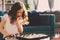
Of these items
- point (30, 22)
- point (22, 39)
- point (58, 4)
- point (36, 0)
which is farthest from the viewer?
point (58, 4)

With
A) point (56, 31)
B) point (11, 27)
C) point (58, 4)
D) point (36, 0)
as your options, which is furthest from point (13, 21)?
point (58, 4)

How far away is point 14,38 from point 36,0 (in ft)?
4.72

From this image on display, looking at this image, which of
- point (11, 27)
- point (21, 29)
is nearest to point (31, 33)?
point (21, 29)

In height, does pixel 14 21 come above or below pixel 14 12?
below

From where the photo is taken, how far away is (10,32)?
266 cm

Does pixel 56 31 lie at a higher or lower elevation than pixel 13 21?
lower

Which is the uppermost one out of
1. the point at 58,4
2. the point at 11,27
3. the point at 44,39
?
the point at 58,4

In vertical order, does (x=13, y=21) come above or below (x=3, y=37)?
above

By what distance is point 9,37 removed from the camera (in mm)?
2625

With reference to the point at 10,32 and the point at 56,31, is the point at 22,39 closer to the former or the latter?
the point at 10,32

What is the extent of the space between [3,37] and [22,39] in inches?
12.8

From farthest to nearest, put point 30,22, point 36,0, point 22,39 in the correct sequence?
point 36,0, point 30,22, point 22,39

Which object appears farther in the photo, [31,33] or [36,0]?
[36,0]

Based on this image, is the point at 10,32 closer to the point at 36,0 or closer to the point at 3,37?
the point at 3,37
